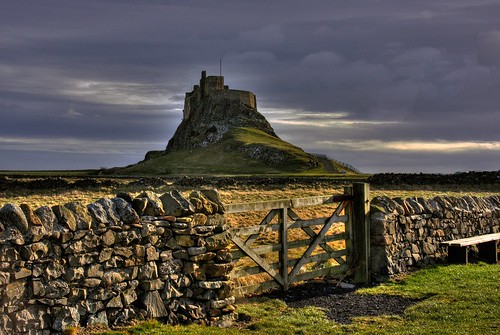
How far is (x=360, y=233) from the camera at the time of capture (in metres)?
13.1

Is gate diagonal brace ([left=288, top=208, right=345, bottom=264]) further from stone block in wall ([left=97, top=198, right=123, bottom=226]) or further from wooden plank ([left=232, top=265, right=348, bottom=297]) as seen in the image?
stone block in wall ([left=97, top=198, right=123, bottom=226])

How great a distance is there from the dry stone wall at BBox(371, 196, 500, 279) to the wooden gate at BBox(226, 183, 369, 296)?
43cm

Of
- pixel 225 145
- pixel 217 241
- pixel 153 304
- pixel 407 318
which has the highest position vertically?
pixel 225 145

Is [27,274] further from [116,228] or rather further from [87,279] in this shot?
[116,228]

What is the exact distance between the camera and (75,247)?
7738 millimetres

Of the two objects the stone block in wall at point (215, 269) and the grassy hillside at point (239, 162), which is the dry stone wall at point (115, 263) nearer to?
the stone block in wall at point (215, 269)

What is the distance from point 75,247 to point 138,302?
4.96 feet

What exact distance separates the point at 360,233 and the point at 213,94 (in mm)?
134817

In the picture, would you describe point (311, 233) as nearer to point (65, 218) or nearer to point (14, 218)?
point (65, 218)

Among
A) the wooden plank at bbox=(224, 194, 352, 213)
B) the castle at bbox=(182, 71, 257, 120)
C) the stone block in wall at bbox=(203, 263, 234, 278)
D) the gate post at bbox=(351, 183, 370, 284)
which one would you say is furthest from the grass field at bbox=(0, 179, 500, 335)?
the castle at bbox=(182, 71, 257, 120)

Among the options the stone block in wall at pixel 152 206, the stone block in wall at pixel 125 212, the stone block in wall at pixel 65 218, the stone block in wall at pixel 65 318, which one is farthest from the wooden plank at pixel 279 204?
the stone block in wall at pixel 65 318

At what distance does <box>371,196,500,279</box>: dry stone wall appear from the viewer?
13.3 m

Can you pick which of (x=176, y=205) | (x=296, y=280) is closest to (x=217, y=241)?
(x=176, y=205)

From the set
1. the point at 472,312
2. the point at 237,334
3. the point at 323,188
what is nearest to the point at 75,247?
the point at 237,334
